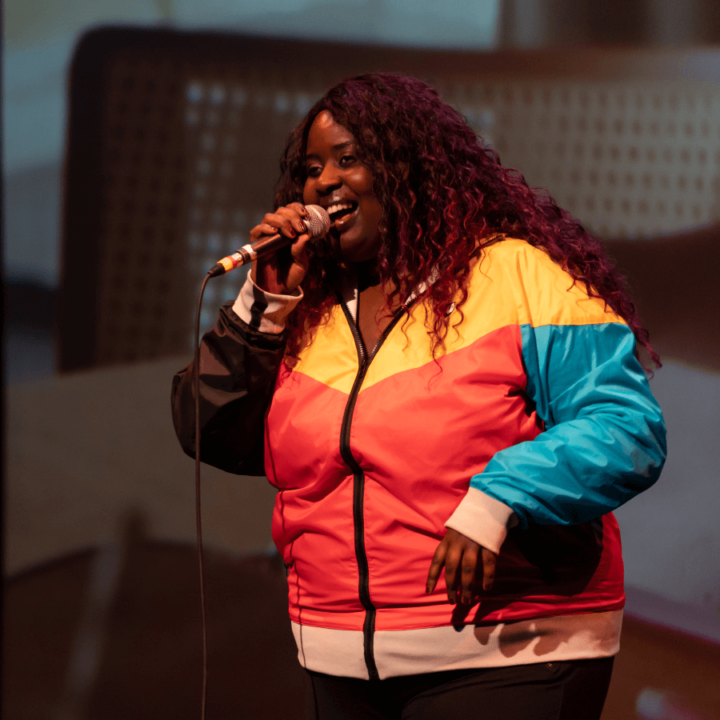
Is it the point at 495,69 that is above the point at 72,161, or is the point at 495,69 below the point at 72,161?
above

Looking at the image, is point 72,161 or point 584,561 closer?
point 584,561

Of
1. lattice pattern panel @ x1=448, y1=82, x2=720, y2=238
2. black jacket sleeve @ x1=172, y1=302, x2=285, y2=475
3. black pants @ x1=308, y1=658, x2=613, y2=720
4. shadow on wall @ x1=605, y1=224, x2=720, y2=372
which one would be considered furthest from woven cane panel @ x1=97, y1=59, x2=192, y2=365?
black pants @ x1=308, y1=658, x2=613, y2=720

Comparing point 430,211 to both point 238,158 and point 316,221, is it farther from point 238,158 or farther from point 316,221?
point 238,158

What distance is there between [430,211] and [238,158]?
989mm

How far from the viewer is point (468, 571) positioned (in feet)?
2.59

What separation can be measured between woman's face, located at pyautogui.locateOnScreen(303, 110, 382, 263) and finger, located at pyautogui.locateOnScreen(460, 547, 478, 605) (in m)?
0.42

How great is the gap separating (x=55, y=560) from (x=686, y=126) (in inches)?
71.1

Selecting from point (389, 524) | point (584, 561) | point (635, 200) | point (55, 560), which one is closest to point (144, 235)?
point (55, 560)

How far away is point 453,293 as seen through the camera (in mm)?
938

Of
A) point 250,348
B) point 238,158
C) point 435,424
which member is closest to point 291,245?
point 250,348

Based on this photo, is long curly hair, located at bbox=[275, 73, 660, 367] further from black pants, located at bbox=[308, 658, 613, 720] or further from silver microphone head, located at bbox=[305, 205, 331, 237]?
black pants, located at bbox=[308, 658, 613, 720]

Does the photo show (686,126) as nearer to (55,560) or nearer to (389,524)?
(389,524)

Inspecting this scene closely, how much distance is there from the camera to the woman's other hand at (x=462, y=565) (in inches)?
31.1

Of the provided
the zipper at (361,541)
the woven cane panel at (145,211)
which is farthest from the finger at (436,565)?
the woven cane panel at (145,211)
